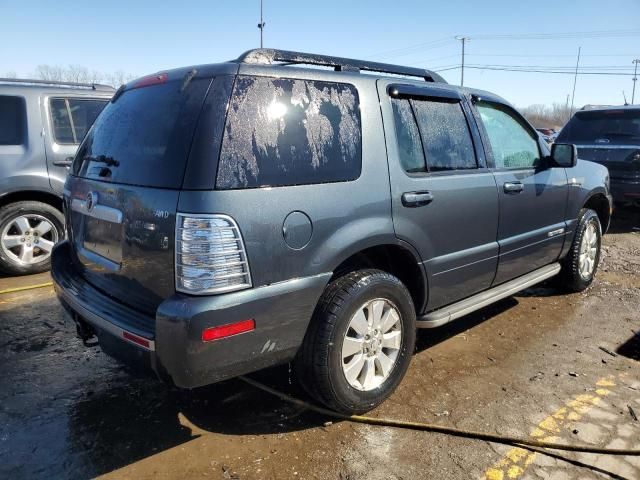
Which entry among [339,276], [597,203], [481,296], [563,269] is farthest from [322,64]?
[597,203]

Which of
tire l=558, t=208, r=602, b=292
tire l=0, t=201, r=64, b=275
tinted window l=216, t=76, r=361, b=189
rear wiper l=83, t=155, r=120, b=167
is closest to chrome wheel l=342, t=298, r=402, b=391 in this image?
tinted window l=216, t=76, r=361, b=189

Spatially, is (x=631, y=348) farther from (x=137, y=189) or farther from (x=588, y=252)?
(x=137, y=189)

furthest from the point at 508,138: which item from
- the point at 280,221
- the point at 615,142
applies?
the point at 615,142

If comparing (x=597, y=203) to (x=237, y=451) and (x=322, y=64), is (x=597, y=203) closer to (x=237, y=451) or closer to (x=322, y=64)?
(x=322, y=64)

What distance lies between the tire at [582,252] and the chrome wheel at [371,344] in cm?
270

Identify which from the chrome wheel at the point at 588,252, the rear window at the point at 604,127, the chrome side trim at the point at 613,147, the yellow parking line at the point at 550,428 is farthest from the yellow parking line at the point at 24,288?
the rear window at the point at 604,127

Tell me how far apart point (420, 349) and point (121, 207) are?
2418 millimetres

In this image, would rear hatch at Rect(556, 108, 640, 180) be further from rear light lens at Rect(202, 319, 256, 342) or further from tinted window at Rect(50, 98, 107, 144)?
rear light lens at Rect(202, 319, 256, 342)

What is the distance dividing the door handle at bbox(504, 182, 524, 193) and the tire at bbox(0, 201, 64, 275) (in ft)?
15.3

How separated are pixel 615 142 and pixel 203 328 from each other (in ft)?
27.3

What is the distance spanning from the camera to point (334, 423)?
2.93 m

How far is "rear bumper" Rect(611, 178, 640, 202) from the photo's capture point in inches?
310

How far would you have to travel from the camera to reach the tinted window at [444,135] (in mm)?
3299

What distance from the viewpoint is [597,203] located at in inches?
214
